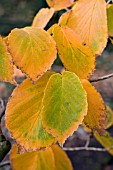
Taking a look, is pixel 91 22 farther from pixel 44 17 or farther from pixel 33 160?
pixel 33 160

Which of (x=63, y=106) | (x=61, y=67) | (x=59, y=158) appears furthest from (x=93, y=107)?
(x=61, y=67)

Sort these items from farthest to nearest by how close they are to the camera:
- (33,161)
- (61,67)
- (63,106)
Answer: (61,67) < (33,161) < (63,106)

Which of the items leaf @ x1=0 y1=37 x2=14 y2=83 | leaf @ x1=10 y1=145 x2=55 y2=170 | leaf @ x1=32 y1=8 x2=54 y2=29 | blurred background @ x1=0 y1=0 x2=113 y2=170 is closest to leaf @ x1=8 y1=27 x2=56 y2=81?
leaf @ x1=0 y1=37 x2=14 y2=83

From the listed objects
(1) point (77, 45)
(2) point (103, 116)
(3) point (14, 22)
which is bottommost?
(3) point (14, 22)

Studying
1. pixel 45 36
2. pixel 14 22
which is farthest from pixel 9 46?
pixel 14 22

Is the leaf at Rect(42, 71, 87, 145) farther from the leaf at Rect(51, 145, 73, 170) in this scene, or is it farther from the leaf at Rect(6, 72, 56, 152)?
the leaf at Rect(51, 145, 73, 170)

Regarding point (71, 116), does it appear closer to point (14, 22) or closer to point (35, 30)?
point (35, 30)

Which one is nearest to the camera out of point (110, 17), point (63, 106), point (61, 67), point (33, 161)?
point (63, 106)
